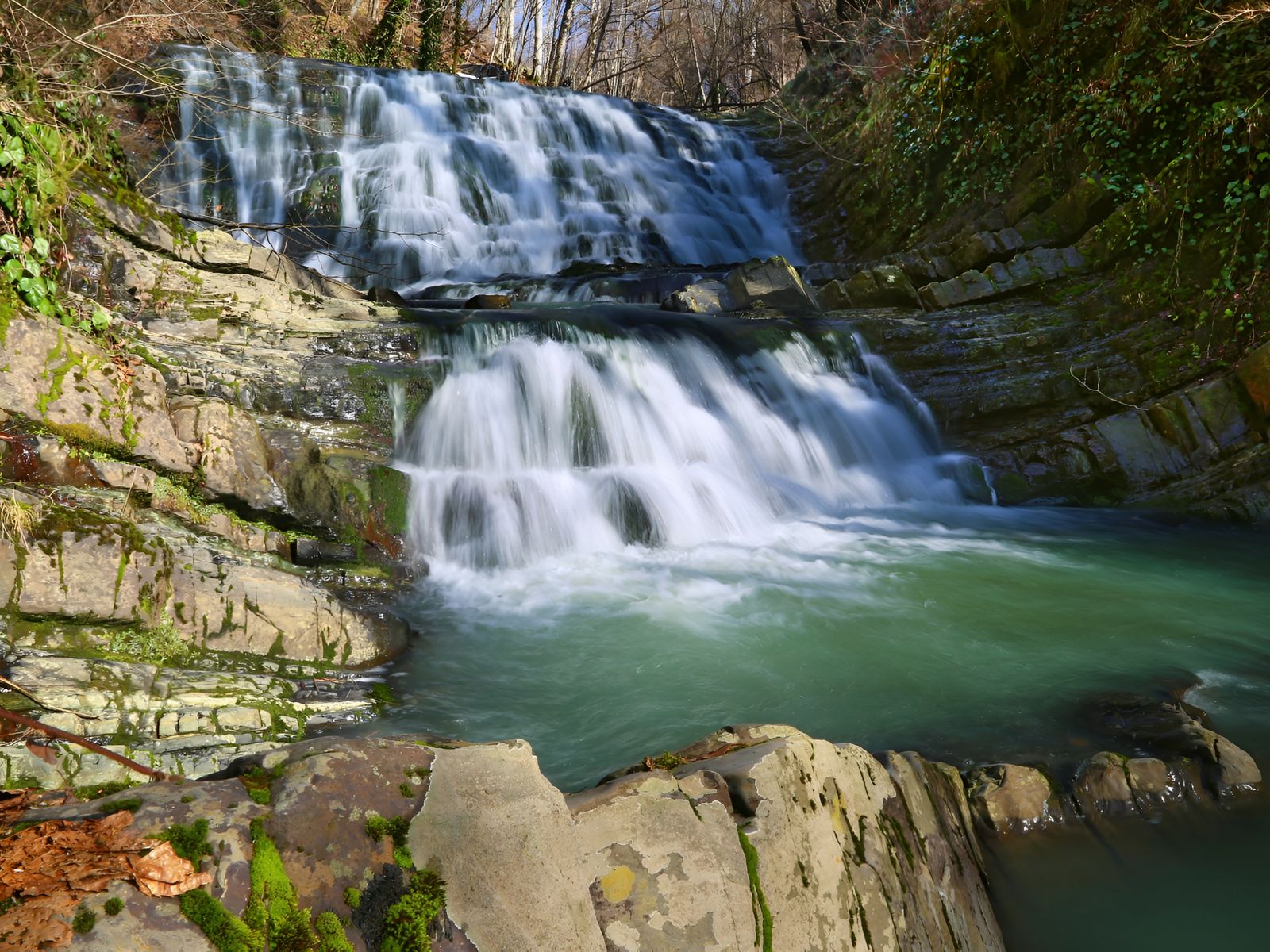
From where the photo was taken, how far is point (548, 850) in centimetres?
190

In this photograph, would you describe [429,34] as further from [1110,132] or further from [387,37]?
[1110,132]

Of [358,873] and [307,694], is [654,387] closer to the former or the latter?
[307,694]

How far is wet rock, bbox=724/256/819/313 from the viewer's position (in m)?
10.7

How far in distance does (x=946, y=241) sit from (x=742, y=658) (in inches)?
310

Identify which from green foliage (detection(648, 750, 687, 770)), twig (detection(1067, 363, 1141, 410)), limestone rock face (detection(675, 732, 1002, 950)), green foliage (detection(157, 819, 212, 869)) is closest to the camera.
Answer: green foliage (detection(157, 819, 212, 869))

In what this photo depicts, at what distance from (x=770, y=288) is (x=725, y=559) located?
16.8 feet

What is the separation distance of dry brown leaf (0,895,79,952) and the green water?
241cm

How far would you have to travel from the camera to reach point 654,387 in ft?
27.9

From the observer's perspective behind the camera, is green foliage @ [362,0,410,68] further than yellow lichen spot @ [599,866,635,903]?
Yes

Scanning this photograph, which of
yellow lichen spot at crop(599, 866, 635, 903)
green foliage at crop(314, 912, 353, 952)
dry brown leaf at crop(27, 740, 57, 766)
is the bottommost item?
yellow lichen spot at crop(599, 866, 635, 903)

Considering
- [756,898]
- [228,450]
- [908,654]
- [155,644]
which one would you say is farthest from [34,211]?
[908,654]

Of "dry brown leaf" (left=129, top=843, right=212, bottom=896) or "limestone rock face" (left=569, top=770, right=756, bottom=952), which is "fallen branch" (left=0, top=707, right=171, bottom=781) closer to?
"dry brown leaf" (left=129, top=843, right=212, bottom=896)

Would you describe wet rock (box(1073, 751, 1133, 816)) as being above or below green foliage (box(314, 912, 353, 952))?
below

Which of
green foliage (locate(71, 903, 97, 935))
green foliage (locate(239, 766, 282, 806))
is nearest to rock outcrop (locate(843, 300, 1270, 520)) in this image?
green foliage (locate(239, 766, 282, 806))
